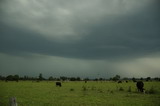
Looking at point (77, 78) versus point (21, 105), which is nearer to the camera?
point (21, 105)

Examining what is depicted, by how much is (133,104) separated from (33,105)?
10202mm

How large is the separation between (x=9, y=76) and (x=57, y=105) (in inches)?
6005

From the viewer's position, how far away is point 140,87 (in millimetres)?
37688

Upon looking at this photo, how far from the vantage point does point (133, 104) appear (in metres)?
20.5

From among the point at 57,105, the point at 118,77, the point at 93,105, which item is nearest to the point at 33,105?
the point at 57,105

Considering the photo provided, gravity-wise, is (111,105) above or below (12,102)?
below

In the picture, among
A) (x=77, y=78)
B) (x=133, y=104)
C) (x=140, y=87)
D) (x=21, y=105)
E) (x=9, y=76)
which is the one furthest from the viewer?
(x=77, y=78)

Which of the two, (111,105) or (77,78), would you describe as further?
(77,78)

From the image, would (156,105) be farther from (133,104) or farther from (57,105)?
(57,105)

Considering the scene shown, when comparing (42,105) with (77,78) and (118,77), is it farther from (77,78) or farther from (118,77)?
(118,77)

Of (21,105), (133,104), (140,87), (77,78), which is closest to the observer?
(21,105)

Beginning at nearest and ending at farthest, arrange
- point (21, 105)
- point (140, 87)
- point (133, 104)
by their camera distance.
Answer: point (21, 105) → point (133, 104) → point (140, 87)

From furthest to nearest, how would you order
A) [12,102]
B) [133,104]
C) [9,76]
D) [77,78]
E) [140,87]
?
[77,78] → [9,76] → [140,87] → [133,104] → [12,102]

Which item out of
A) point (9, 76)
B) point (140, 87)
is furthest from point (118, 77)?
point (140, 87)
